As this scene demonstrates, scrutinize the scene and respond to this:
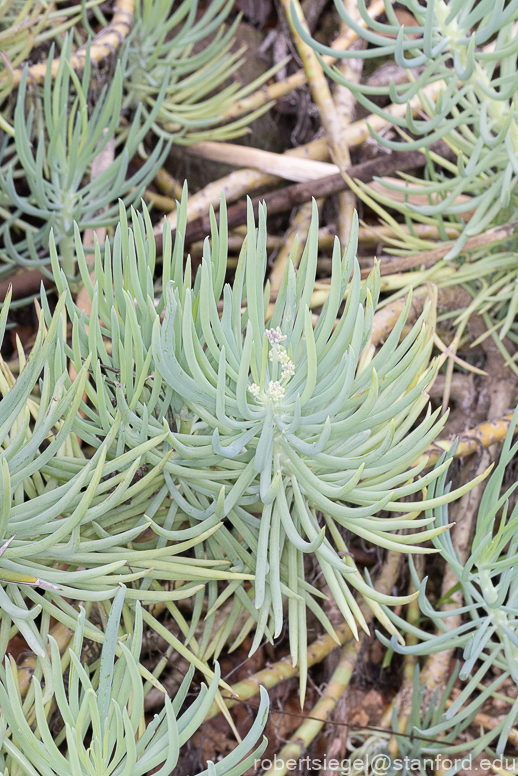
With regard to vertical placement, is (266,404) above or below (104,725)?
above

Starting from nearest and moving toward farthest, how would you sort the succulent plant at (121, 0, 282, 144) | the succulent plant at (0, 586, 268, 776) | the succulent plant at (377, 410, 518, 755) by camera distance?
the succulent plant at (0, 586, 268, 776), the succulent plant at (377, 410, 518, 755), the succulent plant at (121, 0, 282, 144)

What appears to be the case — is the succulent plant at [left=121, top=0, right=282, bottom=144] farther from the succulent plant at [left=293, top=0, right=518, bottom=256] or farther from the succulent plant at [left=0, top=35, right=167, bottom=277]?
the succulent plant at [left=293, top=0, right=518, bottom=256]

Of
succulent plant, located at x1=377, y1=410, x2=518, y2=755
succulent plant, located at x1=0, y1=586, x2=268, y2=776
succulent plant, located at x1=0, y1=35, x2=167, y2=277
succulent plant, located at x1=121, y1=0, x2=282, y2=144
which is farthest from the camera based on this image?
succulent plant, located at x1=121, y1=0, x2=282, y2=144

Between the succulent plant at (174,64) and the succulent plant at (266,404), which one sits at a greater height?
the succulent plant at (174,64)

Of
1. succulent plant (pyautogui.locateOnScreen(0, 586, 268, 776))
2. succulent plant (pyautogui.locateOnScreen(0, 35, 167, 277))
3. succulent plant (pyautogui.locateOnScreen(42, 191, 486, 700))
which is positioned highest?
succulent plant (pyautogui.locateOnScreen(0, 35, 167, 277))

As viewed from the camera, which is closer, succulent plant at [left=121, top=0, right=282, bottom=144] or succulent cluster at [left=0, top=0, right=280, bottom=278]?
succulent cluster at [left=0, top=0, right=280, bottom=278]

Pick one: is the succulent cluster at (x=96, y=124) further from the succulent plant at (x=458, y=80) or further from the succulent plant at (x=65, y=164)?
the succulent plant at (x=458, y=80)

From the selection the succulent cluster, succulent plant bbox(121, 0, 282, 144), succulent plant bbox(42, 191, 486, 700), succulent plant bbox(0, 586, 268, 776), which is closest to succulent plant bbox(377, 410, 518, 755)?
succulent plant bbox(42, 191, 486, 700)

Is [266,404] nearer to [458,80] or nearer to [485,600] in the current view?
[485,600]

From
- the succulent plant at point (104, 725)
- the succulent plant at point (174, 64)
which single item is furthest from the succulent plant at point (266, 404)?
the succulent plant at point (174, 64)

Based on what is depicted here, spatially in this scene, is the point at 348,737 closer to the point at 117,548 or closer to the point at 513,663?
the point at 513,663

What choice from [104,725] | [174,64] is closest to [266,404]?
[104,725]

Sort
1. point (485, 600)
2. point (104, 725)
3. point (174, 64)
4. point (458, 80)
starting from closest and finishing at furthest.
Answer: point (104, 725), point (485, 600), point (458, 80), point (174, 64)
